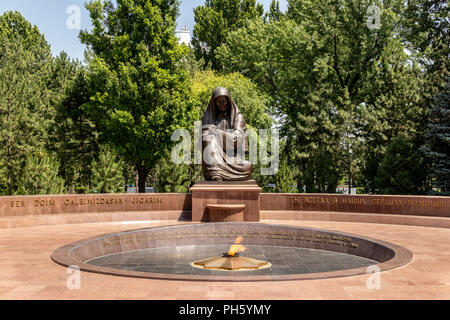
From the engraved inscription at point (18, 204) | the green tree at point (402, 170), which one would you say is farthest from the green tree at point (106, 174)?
the green tree at point (402, 170)

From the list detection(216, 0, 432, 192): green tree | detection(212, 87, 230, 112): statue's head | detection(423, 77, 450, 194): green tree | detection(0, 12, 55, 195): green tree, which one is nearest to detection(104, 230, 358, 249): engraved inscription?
detection(212, 87, 230, 112): statue's head

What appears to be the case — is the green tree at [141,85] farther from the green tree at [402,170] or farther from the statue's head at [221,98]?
the green tree at [402,170]

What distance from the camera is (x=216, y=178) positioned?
1583cm

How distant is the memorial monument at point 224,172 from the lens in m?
15.4

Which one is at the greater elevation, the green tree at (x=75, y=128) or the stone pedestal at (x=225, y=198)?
the green tree at (x=75, y=128)

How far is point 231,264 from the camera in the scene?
9.46 m

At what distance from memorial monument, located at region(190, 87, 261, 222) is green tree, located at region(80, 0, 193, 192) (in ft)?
29.2

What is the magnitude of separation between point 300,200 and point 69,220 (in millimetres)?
9230

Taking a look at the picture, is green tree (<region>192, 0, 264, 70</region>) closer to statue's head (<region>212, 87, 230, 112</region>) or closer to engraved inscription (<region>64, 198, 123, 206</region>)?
statue's head (<region>212, 87, 230, 112</region>)

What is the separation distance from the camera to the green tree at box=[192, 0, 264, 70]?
45031 millimetres

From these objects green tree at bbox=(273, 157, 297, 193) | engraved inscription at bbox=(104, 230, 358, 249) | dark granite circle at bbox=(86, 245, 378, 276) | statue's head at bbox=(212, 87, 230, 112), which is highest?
statue's head at bbox=(212, 87, 230, 112)

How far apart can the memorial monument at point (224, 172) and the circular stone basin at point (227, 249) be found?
2114mm

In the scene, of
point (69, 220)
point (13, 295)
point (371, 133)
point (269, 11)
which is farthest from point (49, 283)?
point (269, 11)
